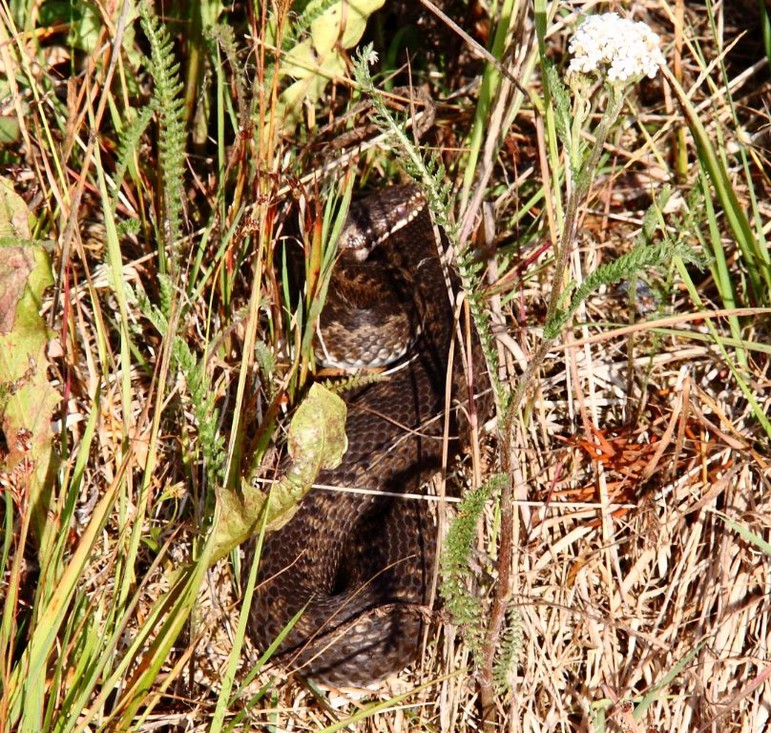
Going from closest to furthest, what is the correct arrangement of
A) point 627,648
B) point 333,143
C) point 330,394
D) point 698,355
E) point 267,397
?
point 330,394 < point 627,648 < point 267,397 < point 698,355 < point 333,143

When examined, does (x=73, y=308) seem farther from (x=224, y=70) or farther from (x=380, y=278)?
(x=380, y=278)

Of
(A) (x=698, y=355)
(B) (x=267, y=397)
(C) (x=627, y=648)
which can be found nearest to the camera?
(C) (x=627, y=648)

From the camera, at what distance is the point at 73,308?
3.65 m

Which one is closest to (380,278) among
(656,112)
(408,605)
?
(656,112)

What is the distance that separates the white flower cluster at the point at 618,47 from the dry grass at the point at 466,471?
891 mm

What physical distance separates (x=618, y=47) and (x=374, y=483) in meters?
2.34

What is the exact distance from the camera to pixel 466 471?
3840 millimetres

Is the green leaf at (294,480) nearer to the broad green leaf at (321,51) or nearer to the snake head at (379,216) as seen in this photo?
the broad green leaf at (321,51)

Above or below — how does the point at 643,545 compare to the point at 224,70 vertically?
below

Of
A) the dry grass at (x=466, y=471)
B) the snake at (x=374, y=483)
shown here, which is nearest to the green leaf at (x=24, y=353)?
the dry grass at (x=466, y=471)

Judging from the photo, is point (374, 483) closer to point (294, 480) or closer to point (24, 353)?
point (294, 480)

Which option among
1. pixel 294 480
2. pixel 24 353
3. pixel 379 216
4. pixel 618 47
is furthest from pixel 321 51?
pixel 618 47

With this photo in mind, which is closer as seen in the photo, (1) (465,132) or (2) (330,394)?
(2) (330,394)

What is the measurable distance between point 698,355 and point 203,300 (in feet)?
6.72
